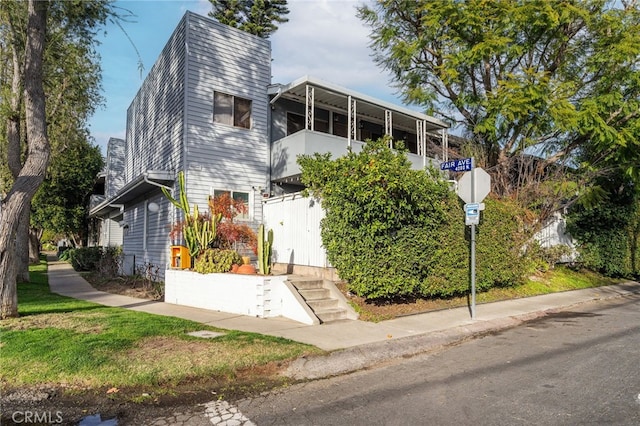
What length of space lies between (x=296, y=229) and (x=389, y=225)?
3.26 metres

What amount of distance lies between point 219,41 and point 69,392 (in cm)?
1254

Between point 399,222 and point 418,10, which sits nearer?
point 399,222

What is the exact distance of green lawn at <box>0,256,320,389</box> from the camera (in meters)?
5.07

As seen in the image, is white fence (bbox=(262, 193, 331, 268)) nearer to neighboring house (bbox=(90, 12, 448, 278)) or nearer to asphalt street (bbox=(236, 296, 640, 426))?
neighboring house (bbox=(90, 12, 448, 278))

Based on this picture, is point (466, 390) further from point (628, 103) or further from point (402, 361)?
point (628, 103)

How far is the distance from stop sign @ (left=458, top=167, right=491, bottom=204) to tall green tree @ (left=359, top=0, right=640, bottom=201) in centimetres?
570

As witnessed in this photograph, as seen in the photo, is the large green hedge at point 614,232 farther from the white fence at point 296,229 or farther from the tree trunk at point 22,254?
the tree trunk at point 22,254

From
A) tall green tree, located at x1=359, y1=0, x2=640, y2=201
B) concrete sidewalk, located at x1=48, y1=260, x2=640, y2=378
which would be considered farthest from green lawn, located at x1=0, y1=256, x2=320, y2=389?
tall green tree, located at x1=359, y1=0, x2=640, y2=201

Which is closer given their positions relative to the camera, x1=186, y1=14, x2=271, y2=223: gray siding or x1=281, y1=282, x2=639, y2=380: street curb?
x1=281, y1=282, x2=639, y2=380: street curb

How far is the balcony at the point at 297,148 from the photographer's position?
13781 millimetres

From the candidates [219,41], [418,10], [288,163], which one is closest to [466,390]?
[288,163]

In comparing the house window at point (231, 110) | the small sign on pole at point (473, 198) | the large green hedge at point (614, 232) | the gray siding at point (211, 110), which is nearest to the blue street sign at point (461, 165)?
the small sign on pole at point (473, 198)

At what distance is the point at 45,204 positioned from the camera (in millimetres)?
31094

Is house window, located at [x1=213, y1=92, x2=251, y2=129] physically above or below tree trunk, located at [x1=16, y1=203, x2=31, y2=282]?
above
